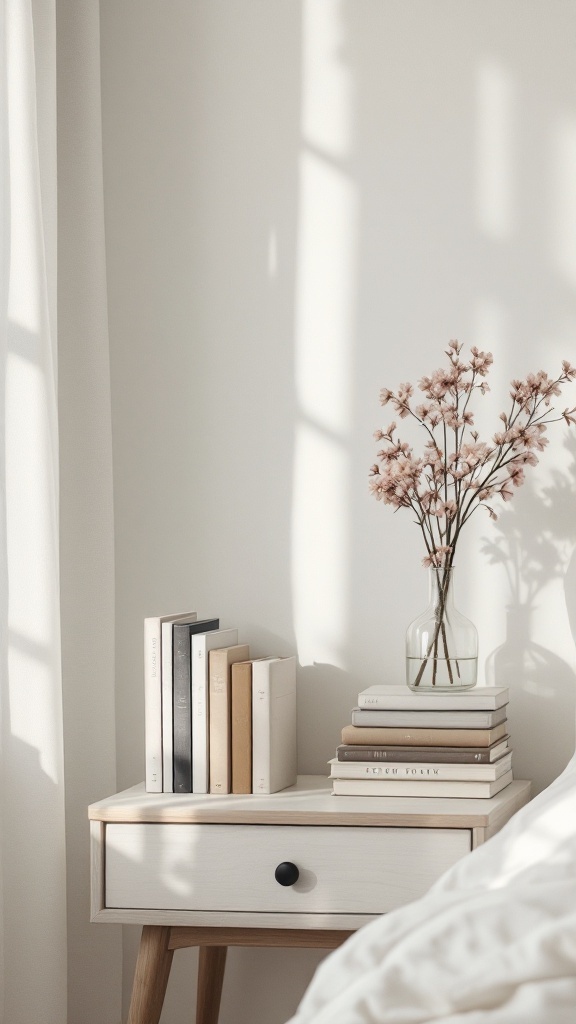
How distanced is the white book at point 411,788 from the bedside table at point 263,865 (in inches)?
0.5

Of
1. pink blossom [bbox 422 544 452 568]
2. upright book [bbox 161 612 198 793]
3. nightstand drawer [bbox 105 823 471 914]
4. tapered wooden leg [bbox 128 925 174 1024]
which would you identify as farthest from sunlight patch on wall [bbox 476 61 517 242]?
tapered wooden leg [bbox 128 925 174 1024]

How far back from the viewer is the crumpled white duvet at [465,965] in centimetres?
67

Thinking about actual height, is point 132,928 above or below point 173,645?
below

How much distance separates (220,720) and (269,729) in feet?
0.27

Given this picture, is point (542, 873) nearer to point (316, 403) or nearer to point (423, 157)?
point (316, 403)

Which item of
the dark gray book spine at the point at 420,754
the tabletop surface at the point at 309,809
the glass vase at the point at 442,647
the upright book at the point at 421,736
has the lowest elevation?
the tabletop surface at the point at 309,809

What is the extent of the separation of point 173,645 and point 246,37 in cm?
117

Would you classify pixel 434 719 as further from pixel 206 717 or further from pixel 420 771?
pixel 206 717

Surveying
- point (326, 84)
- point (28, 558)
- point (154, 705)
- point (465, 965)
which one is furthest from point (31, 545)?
point (465, 965)

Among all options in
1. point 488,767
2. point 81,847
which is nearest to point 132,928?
point 81,847

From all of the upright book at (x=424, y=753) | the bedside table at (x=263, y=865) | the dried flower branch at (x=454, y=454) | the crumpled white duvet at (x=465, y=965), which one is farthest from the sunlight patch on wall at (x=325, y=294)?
the crumpled white duvet at (x=465, y=965)

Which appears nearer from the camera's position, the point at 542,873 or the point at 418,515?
the point at 542,873

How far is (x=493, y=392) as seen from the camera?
199 cm

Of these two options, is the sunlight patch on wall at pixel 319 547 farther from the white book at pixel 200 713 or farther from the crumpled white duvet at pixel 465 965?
the crumpled white duvet at pixel 465 965
